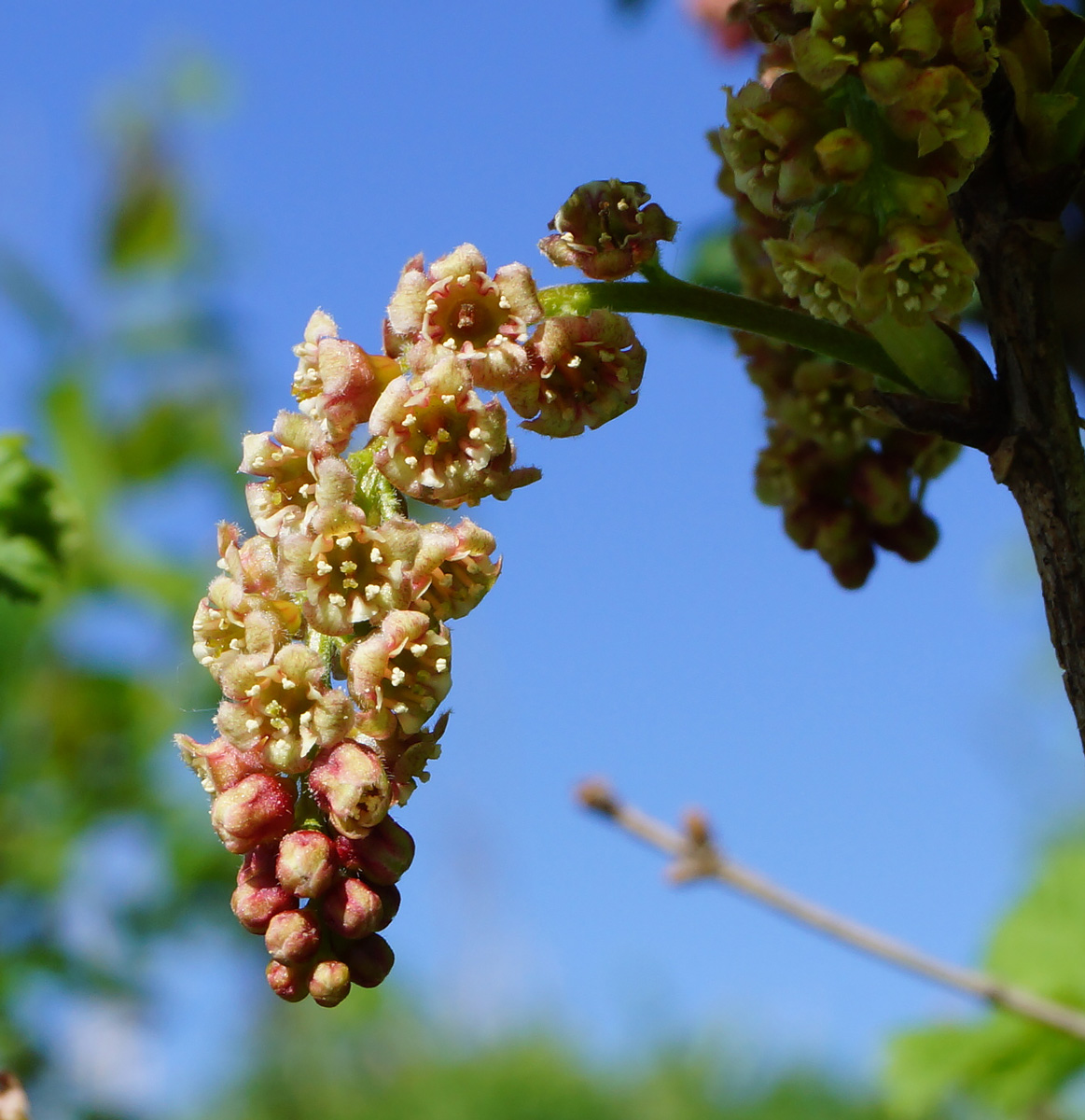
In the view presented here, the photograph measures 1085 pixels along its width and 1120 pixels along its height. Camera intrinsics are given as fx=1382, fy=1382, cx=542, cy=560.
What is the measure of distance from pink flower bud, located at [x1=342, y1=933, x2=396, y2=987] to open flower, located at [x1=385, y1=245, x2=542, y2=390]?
45cm

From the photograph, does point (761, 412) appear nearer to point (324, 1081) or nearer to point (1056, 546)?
point (1056, 546)

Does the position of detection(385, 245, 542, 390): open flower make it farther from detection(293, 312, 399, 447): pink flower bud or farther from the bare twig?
the bare twig

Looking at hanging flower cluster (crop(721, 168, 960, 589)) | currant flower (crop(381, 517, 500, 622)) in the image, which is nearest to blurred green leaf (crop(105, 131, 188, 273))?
hanging flower cluster (crop(721, 168, 960, 589))

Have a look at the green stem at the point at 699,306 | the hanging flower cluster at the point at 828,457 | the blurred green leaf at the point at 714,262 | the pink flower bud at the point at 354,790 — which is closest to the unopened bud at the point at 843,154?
the green stem at the point at 699,306

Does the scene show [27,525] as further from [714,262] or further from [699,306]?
[714,262]

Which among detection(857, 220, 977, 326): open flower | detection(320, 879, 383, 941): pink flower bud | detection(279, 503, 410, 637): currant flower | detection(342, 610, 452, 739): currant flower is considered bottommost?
detection(320, 879, 383, 941): pink flower bud

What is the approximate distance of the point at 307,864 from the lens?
41.0 inches

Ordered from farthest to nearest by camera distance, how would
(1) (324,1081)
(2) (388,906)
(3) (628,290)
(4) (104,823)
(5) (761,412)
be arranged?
(1) (324,1081) < (4) (104,823) < (5) (761,412) < (3) (628,290) < (2) (388,906)

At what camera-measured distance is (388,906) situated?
106 cm

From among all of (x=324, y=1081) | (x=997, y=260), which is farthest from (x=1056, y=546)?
(x=324, y=1081)

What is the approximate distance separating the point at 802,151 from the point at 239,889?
754mm

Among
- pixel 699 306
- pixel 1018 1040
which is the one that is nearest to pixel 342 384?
pixel 699 306

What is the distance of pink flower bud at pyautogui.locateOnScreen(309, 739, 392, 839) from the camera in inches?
40.6

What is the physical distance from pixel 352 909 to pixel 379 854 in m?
0.05
